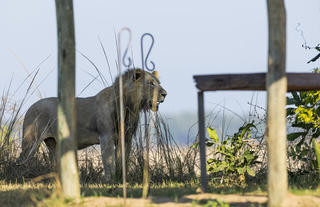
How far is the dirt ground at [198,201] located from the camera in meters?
4.88

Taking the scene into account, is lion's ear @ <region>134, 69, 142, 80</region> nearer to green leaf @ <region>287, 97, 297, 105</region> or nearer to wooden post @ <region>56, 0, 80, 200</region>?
green leaf @ <region>287, 97, 297, 105</region>

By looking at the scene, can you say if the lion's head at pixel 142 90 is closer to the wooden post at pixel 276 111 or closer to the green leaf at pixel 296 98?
the green leaf at pixel 296 98

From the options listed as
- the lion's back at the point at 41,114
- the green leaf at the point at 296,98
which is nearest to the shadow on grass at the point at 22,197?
the lion's back at the point at 41,114

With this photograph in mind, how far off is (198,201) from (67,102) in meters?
1.62

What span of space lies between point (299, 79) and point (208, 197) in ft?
5.82

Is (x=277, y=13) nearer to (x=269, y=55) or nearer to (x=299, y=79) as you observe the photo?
(x=269, y=55)

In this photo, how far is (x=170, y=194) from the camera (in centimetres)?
568

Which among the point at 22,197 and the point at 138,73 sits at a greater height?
the point at 138,73

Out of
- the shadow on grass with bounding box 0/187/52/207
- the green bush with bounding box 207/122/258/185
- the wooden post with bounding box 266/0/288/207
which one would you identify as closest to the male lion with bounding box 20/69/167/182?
the green bush with bounding box 207/122/258/185

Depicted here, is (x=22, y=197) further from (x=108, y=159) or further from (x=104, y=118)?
(x=104, y=118)

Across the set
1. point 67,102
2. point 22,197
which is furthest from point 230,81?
point 22,197

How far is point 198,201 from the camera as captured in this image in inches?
196

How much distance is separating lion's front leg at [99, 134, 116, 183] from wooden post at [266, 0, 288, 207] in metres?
4.07

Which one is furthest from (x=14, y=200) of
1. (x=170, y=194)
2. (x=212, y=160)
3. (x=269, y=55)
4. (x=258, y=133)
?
(x=258, y=133)
